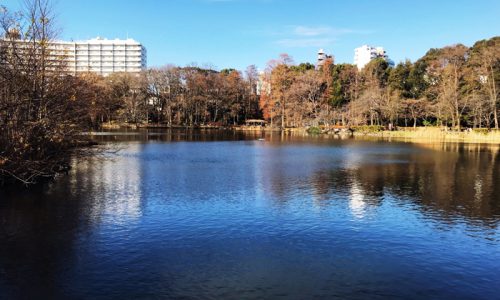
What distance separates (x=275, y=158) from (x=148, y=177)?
10.9 m

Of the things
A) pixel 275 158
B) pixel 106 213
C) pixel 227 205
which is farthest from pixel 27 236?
pixel 275 158

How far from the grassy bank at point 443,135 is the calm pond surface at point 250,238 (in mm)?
31206

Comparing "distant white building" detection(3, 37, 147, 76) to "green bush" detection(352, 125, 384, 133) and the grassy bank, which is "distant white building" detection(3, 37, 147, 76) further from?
the grassy bank

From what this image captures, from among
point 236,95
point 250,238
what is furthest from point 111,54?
point 250,238

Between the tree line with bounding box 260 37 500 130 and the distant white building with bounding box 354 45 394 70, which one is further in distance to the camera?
the distant white building with bounding box 354 45 394 70

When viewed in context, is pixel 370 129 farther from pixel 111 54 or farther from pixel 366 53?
pixel 366 53

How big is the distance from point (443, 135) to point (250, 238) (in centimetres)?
4871

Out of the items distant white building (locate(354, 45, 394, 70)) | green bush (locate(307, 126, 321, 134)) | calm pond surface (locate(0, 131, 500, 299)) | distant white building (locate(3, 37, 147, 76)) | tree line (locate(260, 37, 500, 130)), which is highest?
distant white building (locate(354, 45, 394, 70))

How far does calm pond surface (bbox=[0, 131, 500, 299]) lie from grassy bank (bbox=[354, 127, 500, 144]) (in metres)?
31.2

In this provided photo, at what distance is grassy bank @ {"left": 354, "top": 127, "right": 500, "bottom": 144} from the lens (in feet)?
153

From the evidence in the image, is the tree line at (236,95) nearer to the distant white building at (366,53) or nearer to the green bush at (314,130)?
the green bush at (314,130)

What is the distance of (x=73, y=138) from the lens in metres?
19.8

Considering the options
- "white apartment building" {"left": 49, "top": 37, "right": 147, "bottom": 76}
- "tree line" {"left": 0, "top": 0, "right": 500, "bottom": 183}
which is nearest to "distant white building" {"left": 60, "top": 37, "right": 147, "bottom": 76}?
"white apartment building" {"left": 49, "top": 37, "right": 147, "bottom": 76}

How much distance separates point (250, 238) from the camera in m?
10.3
